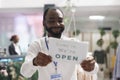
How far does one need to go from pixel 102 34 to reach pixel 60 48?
8931mm

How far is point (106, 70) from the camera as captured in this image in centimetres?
1004

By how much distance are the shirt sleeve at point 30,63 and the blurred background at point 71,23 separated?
0.95 m

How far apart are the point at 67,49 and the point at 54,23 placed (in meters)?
0.16

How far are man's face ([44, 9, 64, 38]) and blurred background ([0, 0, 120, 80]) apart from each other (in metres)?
1.00

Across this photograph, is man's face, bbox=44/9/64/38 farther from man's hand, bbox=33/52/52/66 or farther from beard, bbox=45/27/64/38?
man's hand, bbox=33/52/52/66

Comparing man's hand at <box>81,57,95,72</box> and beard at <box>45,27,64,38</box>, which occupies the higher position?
beard at <box>45,27,64,38</box>

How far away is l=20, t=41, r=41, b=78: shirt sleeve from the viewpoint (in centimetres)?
128

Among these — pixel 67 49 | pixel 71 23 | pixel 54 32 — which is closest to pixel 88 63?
pixel 67 49

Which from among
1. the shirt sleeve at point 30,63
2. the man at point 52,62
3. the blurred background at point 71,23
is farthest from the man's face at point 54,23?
the blurred background at point 71,23

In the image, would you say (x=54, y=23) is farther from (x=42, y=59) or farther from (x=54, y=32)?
(x=42, y=59)

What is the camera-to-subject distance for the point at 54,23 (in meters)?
1.33

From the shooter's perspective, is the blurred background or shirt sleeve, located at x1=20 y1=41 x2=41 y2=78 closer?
shirt sleeve, located at x1=20 y1=41 x2=41 y2=78

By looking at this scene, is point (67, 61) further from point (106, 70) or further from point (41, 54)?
point (106, 70)

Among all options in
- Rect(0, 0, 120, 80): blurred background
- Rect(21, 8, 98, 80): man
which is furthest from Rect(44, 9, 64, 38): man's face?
Rect(0, 0, 120, 80): blurred background
